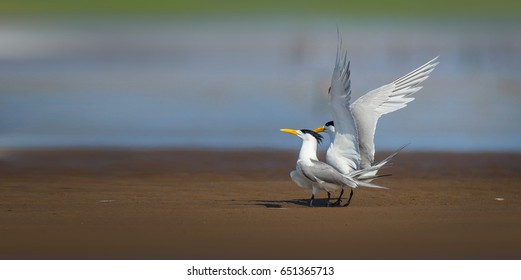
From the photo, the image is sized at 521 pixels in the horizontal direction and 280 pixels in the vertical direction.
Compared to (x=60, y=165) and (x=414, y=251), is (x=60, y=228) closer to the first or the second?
(x=414, y=251)

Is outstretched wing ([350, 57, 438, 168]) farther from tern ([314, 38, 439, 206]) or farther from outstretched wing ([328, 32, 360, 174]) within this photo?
outstretched wing ([328, 32, 360, 174])

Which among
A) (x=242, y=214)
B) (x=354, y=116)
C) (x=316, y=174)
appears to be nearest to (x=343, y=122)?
(x=354, y=116)

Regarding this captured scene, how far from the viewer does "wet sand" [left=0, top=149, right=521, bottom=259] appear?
453 inches

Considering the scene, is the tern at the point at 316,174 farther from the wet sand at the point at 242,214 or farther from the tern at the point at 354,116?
the wet sand at the point at 242,214

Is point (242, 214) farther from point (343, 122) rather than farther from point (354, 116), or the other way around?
point (354, 116)

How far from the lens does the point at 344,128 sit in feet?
48.1

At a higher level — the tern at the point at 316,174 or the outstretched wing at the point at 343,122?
the outstretched wing at the point at 343,122

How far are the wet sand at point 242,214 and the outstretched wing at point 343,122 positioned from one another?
1.98 feet

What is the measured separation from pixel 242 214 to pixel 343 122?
187 cm

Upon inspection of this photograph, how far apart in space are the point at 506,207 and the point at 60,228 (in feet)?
17.2

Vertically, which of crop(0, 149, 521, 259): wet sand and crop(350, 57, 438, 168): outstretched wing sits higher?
crop(350, 57, 438, 168): outstretched wing

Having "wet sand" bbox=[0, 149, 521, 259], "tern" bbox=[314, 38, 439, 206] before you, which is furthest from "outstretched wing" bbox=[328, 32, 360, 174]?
"wet sand" bbox=[0, 149, 521, 259]

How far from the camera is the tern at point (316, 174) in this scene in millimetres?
14492

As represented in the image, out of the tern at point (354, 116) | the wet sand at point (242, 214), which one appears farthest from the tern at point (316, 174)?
the wet sand at point (242, 214)
